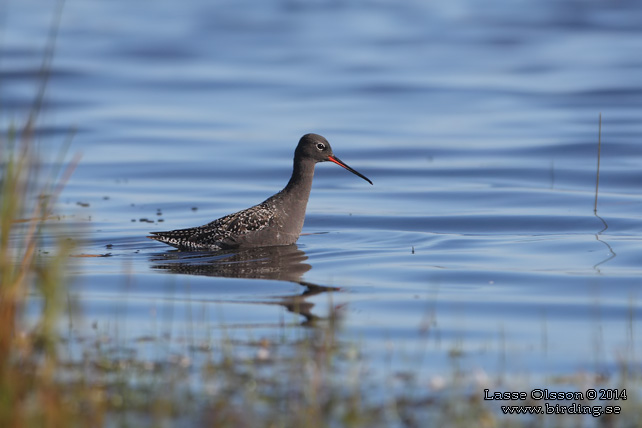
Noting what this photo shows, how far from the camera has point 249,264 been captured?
11.0m

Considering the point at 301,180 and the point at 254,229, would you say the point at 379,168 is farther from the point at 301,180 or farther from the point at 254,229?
the point at 254,229

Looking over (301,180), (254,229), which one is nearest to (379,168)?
(301,180)

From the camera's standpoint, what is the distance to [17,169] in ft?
19.8

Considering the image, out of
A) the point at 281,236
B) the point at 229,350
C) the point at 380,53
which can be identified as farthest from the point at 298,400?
the point at 380,53

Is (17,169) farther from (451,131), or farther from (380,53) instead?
(380,53)

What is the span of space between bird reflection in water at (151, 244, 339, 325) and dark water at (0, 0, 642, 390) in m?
0.05

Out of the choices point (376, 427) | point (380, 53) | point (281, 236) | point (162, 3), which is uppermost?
point (162, 3)

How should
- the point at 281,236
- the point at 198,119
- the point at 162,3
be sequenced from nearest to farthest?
the point at 281,236, the point at 198,119, the point at 162,3

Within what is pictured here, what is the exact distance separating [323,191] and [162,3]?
103 ft

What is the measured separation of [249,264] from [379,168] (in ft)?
23.8

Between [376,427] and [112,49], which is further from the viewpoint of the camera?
[112,49]

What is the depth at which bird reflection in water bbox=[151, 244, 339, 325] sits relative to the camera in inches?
401

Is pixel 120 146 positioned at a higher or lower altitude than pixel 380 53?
lower

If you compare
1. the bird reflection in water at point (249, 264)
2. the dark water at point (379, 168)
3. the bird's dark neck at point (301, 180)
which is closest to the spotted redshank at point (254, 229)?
the bird's dark neck at point (301, 180)
